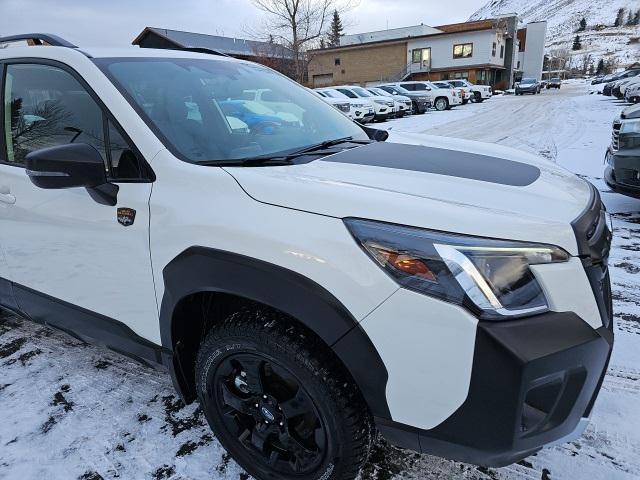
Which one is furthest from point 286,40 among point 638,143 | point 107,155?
point 107,155

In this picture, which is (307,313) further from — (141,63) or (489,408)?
(141,63)

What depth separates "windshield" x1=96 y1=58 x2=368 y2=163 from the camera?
2.03 metres

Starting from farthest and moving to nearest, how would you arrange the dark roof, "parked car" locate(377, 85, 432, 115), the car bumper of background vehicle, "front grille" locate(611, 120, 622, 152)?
the dark roof
"parked car" locate(377, 85, 432, 115)
"front grille" locate(611, 120, 622, 152)
the car bumper of background vehicle

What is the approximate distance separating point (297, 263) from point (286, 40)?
34.4 m

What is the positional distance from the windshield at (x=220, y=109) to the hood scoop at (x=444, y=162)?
33 centimetres

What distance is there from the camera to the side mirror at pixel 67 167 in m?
1.77

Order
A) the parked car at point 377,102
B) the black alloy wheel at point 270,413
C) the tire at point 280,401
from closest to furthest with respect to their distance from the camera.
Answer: the tire at point 280,401 < the black alloy wheel at point 270,413 < the parked car at point 377,102

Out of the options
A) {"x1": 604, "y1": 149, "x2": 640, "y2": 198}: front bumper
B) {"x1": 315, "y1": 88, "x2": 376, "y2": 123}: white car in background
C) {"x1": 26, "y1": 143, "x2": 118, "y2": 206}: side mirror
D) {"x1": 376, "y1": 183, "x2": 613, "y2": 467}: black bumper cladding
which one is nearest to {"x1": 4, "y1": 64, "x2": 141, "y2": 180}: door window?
{"x1": 26, "y1": 143, "x2": 118, "y2": 206}: side mirror

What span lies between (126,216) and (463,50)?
50.6 metres

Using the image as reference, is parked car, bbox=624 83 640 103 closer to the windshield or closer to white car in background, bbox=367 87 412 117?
white car in background, bbox=367 87 412 117

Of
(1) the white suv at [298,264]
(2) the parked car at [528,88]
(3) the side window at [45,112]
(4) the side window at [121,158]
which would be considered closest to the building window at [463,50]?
(2) the parked car at [528,88]

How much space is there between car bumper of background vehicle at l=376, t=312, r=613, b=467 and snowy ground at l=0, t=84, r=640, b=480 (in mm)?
625

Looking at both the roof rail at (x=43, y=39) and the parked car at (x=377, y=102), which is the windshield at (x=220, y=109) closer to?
the roof rail at (x=43, y=39)

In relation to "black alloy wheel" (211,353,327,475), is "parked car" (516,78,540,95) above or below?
below
